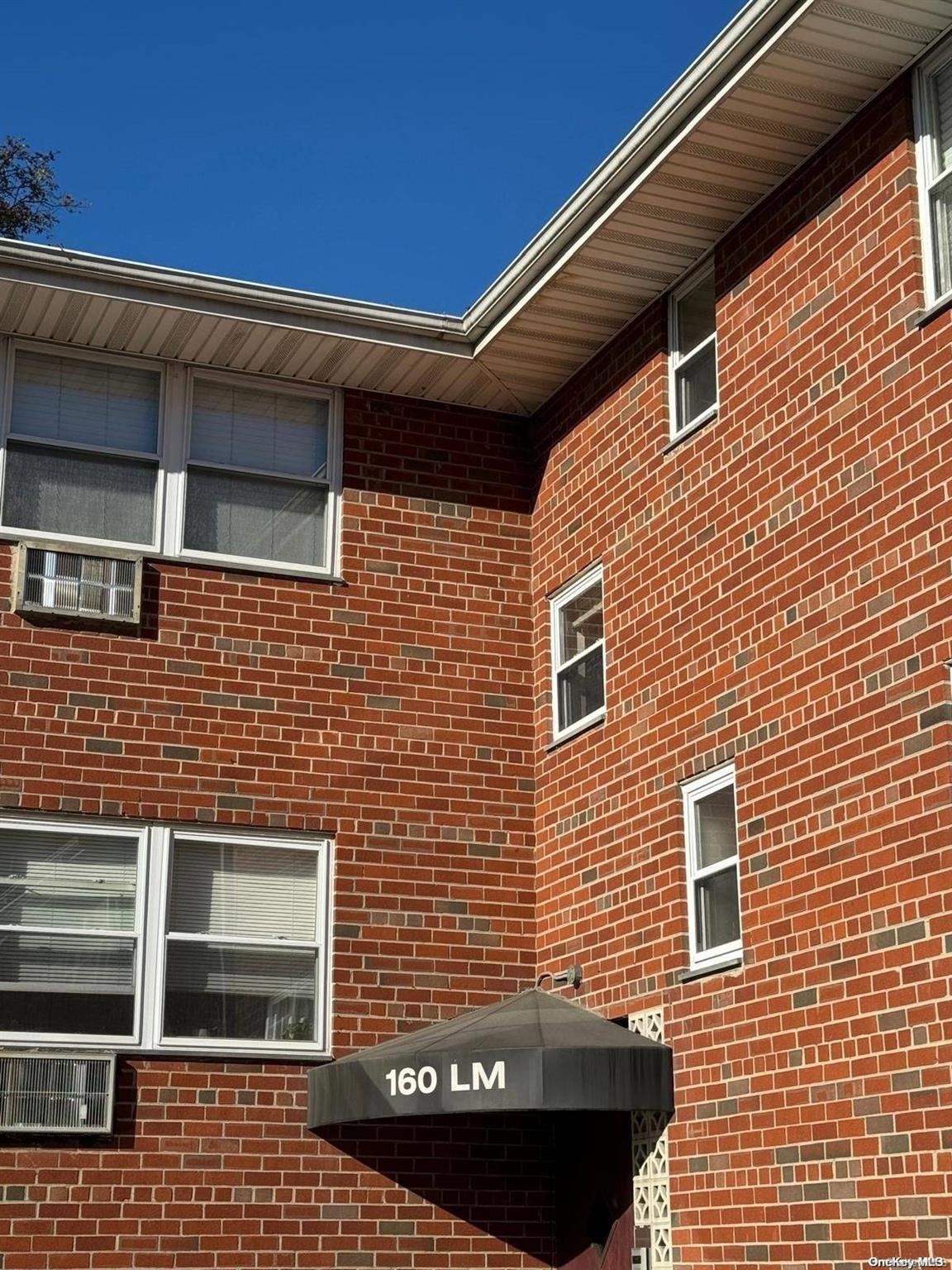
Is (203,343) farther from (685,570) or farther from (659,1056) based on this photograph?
(659,1056)

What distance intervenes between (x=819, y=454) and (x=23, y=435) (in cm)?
572

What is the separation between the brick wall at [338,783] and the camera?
1120cm

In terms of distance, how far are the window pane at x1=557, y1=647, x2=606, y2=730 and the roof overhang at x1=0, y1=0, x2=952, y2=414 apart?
226 cm

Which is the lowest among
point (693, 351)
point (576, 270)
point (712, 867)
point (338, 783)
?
point (712, 867)

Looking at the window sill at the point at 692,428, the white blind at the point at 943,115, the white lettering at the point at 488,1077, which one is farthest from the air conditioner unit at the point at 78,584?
the white blind at the point at 943,115

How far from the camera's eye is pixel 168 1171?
1117cm

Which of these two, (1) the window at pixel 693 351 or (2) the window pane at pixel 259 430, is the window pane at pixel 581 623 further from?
(2) the window pane at pixel 259 430

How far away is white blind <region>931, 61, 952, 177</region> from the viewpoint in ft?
31.2

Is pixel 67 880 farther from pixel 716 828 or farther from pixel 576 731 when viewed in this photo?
pixel 716 828

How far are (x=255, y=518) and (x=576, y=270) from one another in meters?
2.99

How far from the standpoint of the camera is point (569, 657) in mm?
13031

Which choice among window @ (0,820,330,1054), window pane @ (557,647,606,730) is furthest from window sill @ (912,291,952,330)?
window @ (0,820,330,1054)

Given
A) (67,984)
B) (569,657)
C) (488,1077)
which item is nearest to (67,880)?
(67,984)

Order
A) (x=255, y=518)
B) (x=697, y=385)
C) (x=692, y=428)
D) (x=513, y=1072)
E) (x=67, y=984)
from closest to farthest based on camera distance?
1. (x=513, y=1072)
2. (x=67, y=984)
3. (x=692, y=428)
4. (x=697, y=385)
5. (x=255, y=518)
